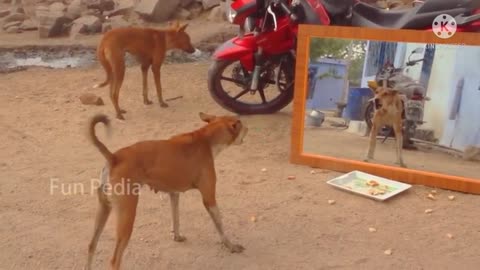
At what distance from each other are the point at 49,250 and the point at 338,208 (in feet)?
5.73

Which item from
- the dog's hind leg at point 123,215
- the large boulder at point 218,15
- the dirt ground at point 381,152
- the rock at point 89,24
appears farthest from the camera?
the large boulder at point 218,15

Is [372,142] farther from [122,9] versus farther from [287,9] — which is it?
[122,9]

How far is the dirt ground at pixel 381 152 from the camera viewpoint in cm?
446

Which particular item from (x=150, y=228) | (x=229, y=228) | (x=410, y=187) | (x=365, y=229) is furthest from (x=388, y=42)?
(x=150, y=228)

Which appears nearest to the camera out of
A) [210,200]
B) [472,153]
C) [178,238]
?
[210,200]

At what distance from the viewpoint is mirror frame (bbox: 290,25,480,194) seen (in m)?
4.43

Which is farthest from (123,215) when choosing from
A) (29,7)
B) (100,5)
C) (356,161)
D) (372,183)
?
(29,7)

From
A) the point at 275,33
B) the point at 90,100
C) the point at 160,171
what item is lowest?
the point at 90,100

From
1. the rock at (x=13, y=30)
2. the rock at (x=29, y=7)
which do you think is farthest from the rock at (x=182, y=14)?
the rock at (x=13, y=30)

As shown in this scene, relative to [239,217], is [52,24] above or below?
above

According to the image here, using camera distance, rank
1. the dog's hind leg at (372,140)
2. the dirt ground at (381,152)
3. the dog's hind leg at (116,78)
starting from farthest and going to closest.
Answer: the dog's hind leg at (116,78) < the dog's hind leg at (372,140) < the dirt ground at (381,152)

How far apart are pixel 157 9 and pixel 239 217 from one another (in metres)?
8.09

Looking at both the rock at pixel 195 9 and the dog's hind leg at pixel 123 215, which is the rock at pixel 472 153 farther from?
the rock at pixel 195 9

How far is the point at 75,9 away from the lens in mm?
11750
